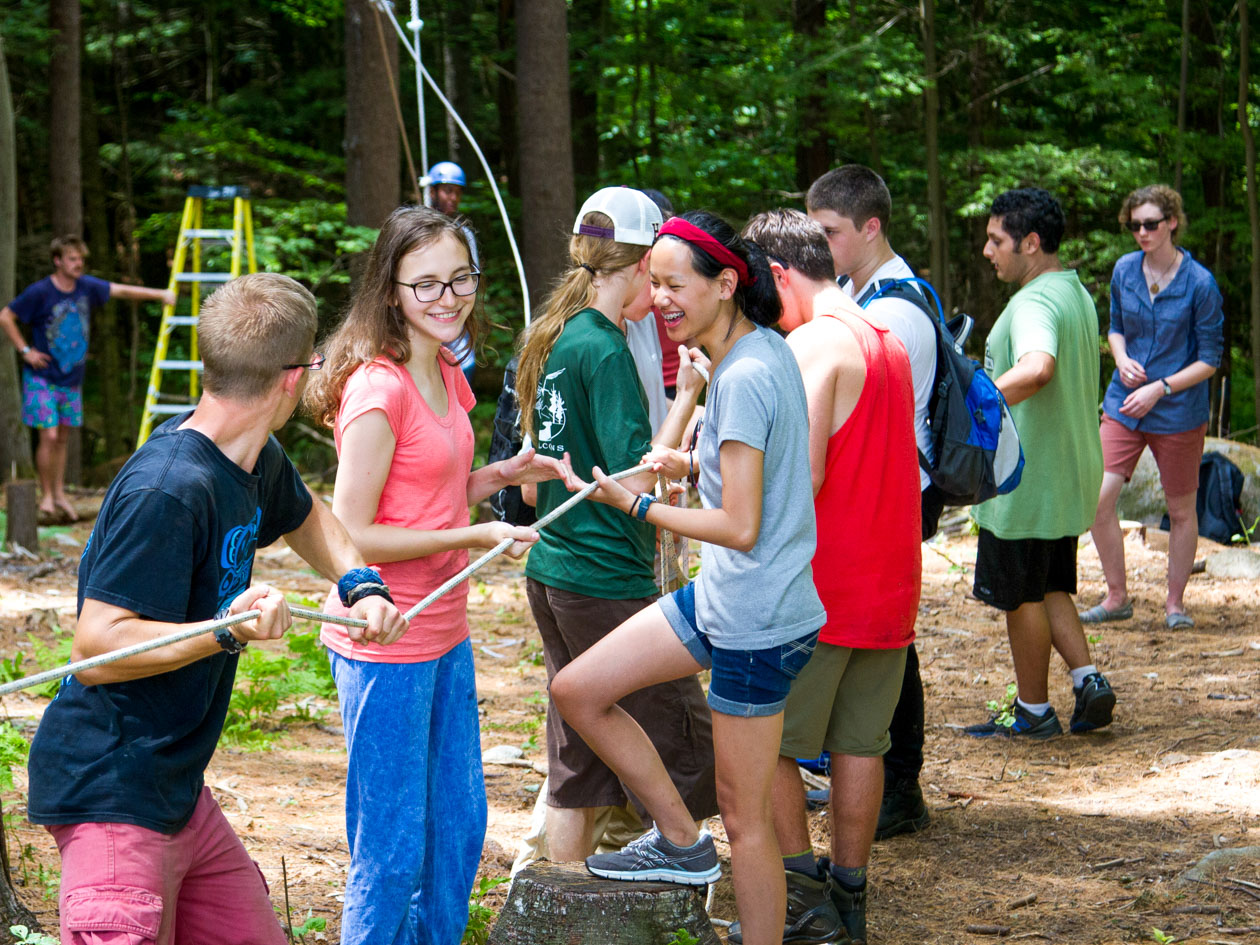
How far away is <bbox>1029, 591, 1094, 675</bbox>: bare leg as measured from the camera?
17.1ft

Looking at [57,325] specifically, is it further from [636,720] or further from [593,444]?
[636,720]

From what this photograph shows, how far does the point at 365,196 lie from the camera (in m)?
11.1

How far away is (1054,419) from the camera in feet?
16.8

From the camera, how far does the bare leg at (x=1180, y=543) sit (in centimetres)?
680

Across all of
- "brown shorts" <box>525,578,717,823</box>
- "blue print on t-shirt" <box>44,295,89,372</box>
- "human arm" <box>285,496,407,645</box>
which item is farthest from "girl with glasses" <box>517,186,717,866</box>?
"blue print on t-shirt" <box>44,295,89,372</box>

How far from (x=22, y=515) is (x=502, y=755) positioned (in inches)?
194

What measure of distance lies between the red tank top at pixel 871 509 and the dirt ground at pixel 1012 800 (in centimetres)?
108

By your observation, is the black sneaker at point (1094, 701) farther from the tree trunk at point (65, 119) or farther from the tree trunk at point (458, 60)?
the tree trunk at point (458, 60)

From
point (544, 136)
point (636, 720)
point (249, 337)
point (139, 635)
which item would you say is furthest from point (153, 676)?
point (544, 136)

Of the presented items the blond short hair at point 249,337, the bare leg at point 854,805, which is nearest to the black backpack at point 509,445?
the bare leg at point 854,805

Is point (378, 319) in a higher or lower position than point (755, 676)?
higher

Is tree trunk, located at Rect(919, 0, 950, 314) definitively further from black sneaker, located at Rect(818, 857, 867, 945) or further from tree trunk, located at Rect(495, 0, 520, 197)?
black sneaker, located at Rect(818, 857, 867, 945)

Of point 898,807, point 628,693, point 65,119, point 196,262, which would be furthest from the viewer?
point 65,119

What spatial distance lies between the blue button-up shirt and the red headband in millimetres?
4653
